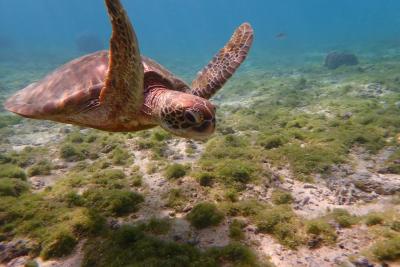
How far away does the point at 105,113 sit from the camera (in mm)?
3803

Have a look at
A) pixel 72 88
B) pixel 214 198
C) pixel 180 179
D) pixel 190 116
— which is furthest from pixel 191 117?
pixel 72 88

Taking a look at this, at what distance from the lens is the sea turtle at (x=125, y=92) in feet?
10.1

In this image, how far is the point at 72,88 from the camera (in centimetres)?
420

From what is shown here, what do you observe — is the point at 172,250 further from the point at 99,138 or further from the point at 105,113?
the point at 99,138

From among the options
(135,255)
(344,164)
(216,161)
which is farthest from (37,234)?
(344,164)

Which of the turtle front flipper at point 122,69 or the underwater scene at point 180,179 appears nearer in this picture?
the turtle front flipper at point 122,69

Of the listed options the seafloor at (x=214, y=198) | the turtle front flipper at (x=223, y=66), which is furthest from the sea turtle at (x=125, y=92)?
the seafloor at (x=214, y=198)

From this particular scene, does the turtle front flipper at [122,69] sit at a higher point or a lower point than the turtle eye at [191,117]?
higher

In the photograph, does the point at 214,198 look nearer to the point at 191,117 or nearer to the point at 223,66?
the point at 191,117

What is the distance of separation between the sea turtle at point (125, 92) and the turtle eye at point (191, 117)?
0.01 metres

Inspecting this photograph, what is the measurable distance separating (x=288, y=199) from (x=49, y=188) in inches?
154

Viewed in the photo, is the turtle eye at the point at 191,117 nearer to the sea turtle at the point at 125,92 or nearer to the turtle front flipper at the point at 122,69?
the sea turtle at the point at 125,92

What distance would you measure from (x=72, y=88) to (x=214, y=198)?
2.69 metres

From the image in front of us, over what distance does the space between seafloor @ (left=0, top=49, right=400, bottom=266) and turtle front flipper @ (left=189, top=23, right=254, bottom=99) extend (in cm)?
135
